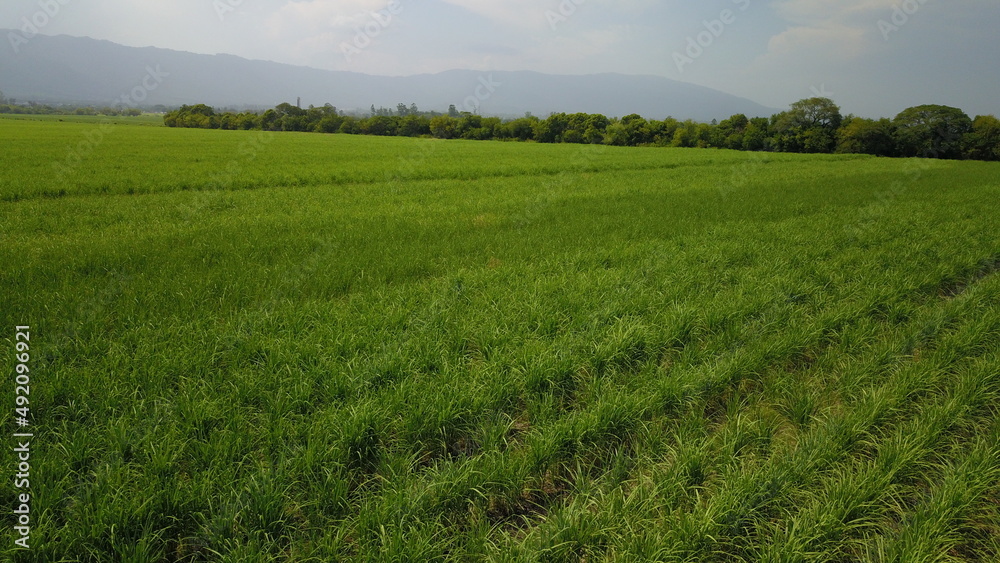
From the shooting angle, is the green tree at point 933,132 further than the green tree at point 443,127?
No

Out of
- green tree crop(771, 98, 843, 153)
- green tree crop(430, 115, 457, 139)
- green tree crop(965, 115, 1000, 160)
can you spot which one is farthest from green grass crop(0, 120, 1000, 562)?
green tree crop(430, 115, 457, 139)

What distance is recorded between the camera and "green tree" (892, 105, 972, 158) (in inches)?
2232

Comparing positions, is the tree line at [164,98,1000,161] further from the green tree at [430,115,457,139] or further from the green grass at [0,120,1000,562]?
the green grass at [0,120,1000,562]

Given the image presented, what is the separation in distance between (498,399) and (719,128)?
242ft

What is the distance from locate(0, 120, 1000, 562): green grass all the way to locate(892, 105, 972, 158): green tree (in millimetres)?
65780

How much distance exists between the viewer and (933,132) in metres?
57.4

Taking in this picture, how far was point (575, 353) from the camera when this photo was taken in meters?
4.57

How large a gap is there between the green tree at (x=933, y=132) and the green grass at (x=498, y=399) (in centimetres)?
6578

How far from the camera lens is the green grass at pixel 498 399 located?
8.42 feet

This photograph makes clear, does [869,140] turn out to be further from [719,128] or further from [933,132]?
[719,128]

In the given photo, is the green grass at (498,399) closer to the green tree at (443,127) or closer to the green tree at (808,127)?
the green tree at (808,127)

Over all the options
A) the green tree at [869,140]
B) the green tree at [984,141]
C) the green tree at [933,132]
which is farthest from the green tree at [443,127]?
the green tree at [984,141]

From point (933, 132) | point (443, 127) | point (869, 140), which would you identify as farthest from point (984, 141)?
point (443, 127)

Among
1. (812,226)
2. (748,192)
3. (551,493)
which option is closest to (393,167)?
(748,192)
